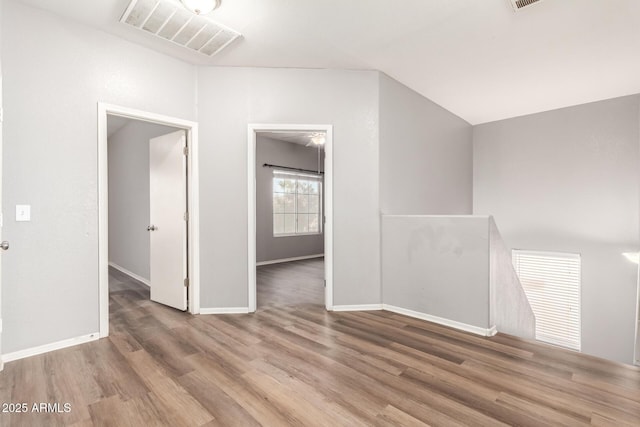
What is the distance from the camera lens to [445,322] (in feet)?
9.68

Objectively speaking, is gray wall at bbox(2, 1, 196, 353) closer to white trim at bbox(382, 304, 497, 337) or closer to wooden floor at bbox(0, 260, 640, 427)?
wooden floor at bbox(0, 260, 640, 427)

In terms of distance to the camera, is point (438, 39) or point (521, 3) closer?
point (521, 3)

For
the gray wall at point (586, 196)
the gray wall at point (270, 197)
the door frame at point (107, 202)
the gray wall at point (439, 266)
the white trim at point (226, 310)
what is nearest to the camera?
the door frame at point (107, 202)

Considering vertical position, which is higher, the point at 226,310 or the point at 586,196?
the point at 586,196

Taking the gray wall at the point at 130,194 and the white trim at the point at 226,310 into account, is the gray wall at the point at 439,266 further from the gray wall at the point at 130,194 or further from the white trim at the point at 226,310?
the gray wall at the point at 130,194

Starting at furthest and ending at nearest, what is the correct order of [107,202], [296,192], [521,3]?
[296,192]
[107,202]
[521,3]

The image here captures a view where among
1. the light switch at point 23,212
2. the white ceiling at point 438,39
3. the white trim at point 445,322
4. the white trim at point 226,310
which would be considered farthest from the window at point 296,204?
the light switch at point 23,212

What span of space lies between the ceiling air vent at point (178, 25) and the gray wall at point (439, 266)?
8.04 feet

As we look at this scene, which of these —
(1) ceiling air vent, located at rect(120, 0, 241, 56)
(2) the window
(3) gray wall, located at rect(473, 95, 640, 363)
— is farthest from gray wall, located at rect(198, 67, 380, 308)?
(2) the window

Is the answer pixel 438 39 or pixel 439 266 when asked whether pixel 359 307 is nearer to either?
→ pixel 439 266

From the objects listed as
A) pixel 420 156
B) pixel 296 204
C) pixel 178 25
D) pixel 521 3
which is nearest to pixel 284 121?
pixel 178 25

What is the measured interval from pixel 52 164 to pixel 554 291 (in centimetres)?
663

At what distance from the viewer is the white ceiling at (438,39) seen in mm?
2393

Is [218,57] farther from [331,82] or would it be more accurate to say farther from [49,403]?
[49,403]
